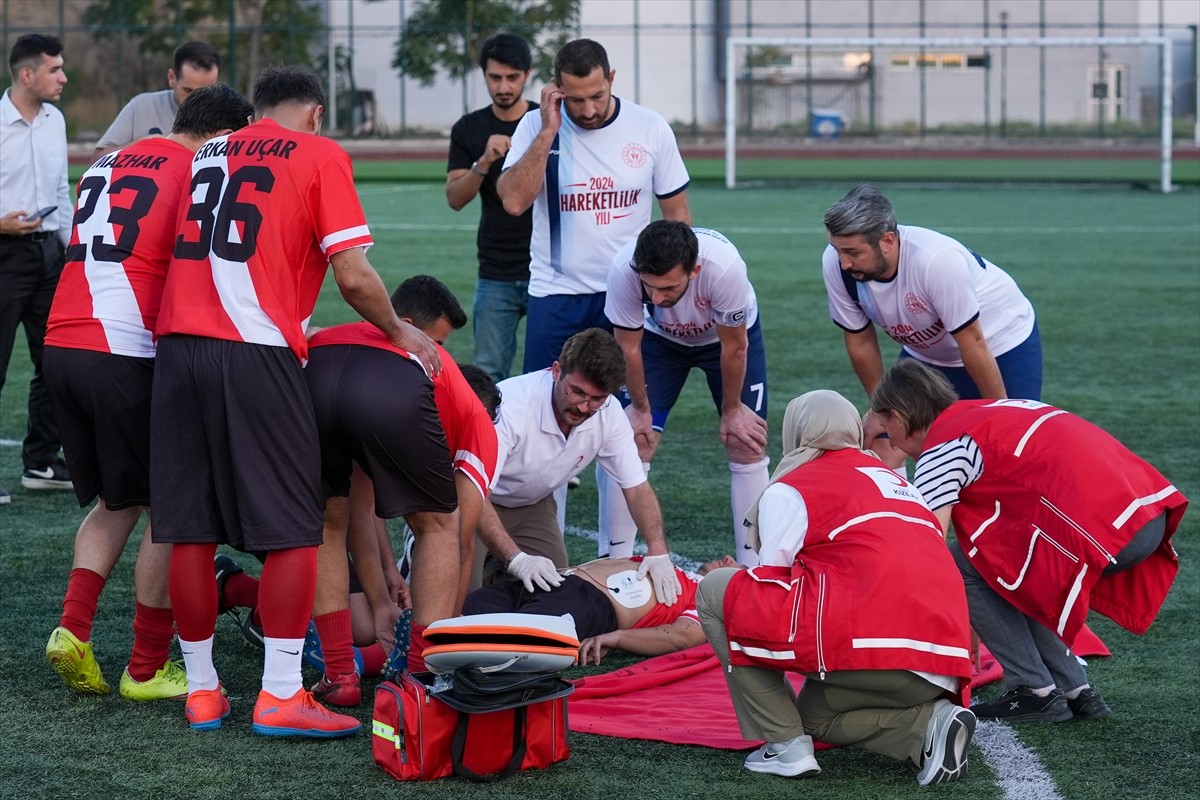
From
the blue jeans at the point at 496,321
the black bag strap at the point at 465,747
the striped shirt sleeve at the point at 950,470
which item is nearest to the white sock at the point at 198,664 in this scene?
the black bag strap at the point at 465,747

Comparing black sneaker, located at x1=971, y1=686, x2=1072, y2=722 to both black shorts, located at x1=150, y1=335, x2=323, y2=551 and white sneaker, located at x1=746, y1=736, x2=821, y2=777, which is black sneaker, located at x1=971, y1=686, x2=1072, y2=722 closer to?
white sneaker, located at x1=746, y1=736, x2=821, y2=777

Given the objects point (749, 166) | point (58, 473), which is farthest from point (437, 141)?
point (58, 473)

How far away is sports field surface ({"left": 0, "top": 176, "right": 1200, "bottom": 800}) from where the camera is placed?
397cm

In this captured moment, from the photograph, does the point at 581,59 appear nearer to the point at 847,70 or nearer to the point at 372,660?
the point at 372,660

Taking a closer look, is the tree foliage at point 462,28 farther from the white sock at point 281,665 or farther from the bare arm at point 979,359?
the white sock at point 281,665

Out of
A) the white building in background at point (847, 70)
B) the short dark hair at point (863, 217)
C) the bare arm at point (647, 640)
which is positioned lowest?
the bare arm at point (647, 640)

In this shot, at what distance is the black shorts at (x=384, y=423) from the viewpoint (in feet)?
14.4

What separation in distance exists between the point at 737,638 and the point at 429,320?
1.58 meters

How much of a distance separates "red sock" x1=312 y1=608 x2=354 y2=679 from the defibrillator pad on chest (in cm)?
107

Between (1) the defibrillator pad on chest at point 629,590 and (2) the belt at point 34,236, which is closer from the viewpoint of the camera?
(1) the defibrillator pad on chest at point 629,590

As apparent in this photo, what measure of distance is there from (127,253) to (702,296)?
2315mm

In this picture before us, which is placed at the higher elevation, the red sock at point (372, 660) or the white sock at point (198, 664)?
the white sock at point (198, 664)

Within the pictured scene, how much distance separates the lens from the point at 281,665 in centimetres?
430

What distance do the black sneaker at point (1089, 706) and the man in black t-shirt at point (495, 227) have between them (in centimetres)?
388
